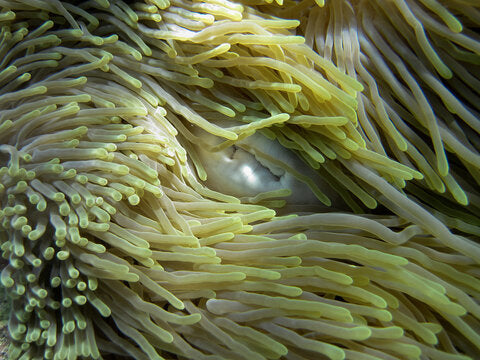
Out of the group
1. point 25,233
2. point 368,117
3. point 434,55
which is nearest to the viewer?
point 25,233

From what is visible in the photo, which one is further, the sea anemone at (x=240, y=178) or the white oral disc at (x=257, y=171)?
the white oral disc at (x=257, y=171)

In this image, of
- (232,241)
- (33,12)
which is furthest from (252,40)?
(33,12)

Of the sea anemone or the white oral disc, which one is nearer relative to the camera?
the sea anemone

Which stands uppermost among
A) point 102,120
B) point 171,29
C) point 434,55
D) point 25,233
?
point 434,55

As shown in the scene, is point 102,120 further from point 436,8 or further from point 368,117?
point 436,8

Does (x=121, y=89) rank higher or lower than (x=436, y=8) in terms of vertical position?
lower

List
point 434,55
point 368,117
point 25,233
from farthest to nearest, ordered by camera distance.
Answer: point 368,117
point 434,55
point 25,233

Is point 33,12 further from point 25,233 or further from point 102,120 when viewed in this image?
point 25,233

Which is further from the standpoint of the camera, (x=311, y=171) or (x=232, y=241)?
(x=311, y=171)
